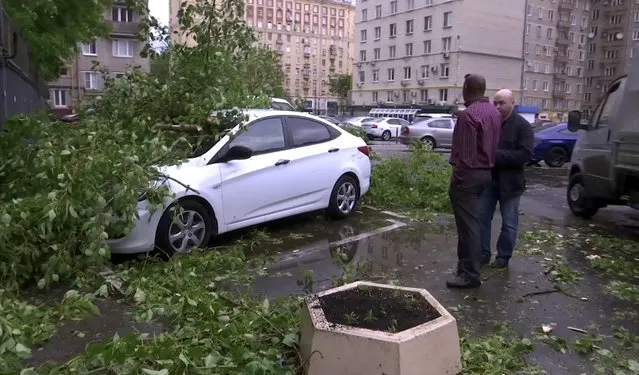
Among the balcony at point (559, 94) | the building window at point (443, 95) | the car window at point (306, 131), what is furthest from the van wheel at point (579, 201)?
the balcony at point (559, 94)

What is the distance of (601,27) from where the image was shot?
80812mm

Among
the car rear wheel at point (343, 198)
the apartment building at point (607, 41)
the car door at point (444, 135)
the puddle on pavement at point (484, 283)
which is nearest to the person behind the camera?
the puddle on pavement at point (484, 283)

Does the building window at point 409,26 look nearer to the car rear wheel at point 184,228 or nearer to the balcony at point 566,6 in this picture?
the balcony at point 566,6

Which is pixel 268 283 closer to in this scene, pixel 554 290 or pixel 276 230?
pixel 276 230

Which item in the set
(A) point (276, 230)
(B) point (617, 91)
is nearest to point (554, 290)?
(A) point (276, 230)

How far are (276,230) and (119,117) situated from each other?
2.43 metres

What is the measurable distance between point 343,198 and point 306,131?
3.83 feet

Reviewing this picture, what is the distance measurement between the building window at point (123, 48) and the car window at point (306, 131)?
51.5 m

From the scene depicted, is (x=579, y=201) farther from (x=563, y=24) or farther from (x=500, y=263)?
(x=563, y=24)

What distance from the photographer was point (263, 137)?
6.82 m

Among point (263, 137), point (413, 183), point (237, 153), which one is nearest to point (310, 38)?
point (413, 183)

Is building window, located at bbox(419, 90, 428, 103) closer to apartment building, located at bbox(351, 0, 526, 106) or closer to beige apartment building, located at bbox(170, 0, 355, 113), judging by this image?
apartment building, located at bbox(351, 0, 526, 106)

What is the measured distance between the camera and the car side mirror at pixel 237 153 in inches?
245

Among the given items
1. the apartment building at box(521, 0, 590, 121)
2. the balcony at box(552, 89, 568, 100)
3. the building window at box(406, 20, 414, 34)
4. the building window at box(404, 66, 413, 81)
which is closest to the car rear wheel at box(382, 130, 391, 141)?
the building window at box(404, 66, 413, 81)
